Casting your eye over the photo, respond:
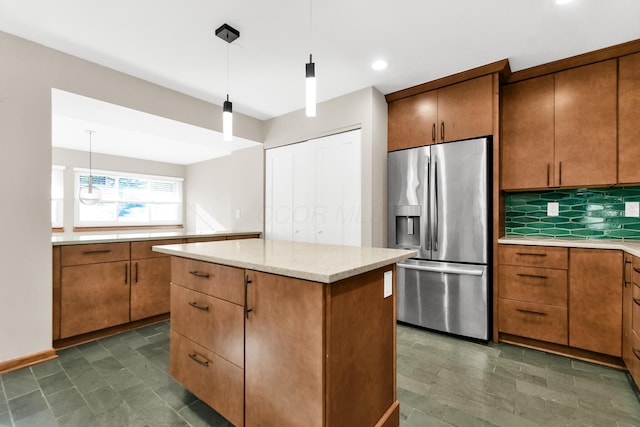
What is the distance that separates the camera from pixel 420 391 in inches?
74.2

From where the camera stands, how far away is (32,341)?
2.26 m

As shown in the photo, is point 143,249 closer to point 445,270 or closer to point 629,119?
point 445,270

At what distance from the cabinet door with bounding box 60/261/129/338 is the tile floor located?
218 mm

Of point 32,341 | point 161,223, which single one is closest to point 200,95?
point 32,341

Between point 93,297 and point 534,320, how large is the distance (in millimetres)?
Result: 3884

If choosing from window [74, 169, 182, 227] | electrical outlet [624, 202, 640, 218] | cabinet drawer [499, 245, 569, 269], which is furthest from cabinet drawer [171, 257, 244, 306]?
window [74, 169, 182, 227]

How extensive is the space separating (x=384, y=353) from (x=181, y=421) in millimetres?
1180

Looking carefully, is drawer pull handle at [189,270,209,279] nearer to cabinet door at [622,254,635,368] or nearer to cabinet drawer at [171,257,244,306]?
cabinet drawer at [171,257,244,306]

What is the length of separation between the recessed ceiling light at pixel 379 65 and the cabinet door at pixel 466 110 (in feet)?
2.27

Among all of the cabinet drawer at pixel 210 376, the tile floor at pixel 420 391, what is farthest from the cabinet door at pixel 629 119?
the cabinet drawer at pixel 210 376

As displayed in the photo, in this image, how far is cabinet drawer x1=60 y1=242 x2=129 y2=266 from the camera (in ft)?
8.23

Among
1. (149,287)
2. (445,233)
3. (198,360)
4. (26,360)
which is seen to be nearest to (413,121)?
(445,233)

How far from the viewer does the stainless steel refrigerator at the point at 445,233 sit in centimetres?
262

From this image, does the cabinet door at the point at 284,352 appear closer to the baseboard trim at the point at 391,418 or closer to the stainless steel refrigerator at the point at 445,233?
the baseboard trim at the point at 391,418
